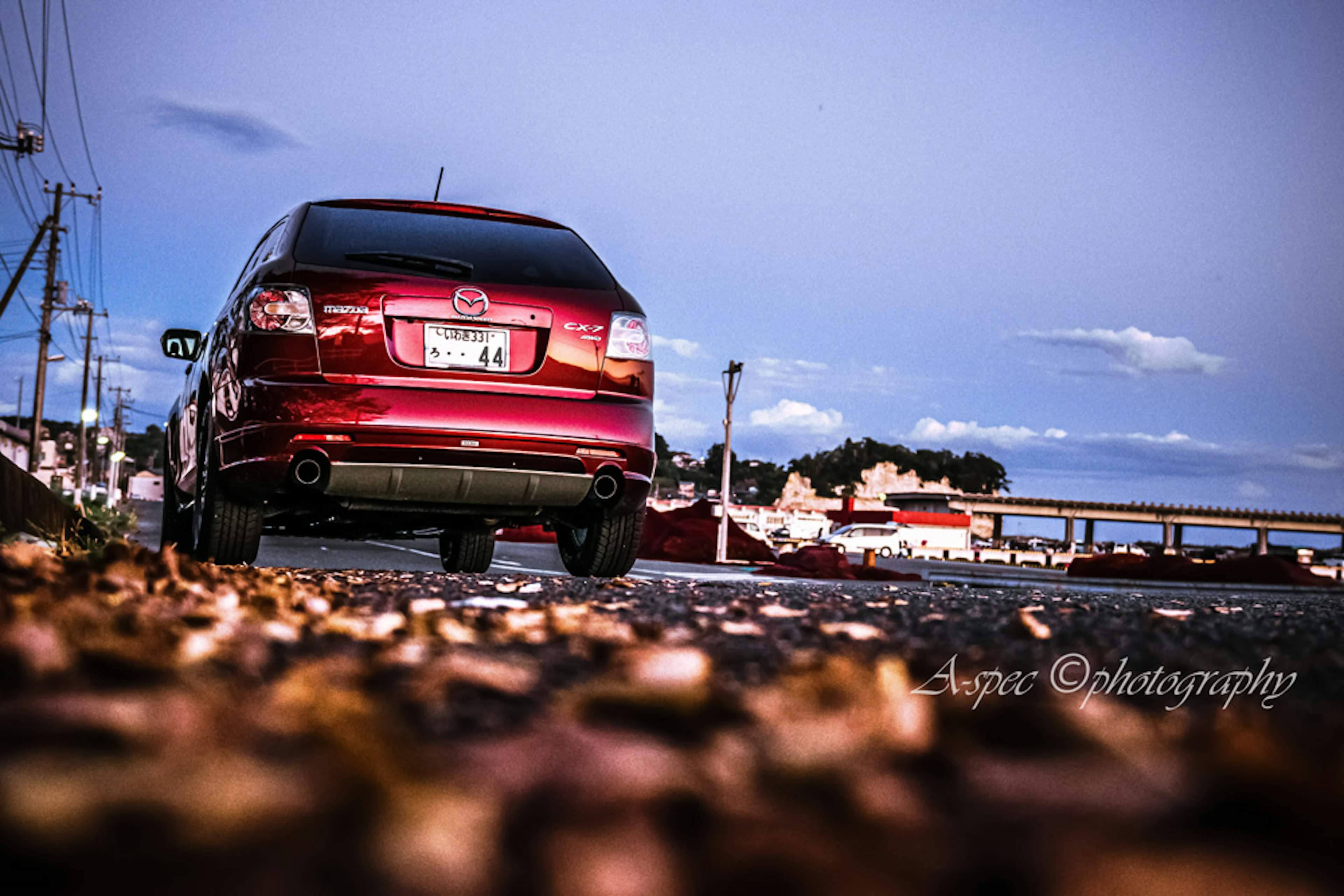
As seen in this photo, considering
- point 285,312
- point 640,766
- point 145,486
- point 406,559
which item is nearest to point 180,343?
point 285,312

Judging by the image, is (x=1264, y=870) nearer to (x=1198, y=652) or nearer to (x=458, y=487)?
(x=1198, y=652)

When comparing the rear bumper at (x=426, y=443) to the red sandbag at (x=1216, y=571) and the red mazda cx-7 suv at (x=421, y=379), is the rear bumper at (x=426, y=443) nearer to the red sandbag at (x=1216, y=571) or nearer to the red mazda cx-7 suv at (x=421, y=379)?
the red mazda cx-7 suv at (x=421, y=379)

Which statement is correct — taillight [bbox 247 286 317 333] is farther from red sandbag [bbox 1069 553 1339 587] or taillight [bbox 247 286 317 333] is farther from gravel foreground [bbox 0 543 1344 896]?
red sandbag [bbox 1069 553 1339 587]

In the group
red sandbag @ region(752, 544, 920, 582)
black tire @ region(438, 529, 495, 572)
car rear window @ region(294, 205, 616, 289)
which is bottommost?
red sandbag @ region(752, 544, 920, 582)

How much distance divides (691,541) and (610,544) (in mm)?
Answer: 21832

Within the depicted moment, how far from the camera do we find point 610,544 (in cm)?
638

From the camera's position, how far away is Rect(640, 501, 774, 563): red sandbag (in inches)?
1072

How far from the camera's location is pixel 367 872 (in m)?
0.98

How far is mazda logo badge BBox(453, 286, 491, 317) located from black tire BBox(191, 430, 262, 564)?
1388 mm

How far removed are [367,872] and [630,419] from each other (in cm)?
490

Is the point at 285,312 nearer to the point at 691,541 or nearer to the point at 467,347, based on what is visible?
the point at 467,347

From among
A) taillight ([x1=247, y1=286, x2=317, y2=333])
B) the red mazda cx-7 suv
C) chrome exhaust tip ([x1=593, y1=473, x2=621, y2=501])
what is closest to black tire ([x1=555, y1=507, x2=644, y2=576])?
the red mazda cx-7 suv

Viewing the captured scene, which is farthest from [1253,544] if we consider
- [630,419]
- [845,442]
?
[630,419]

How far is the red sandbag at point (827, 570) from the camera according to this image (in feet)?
56.3
